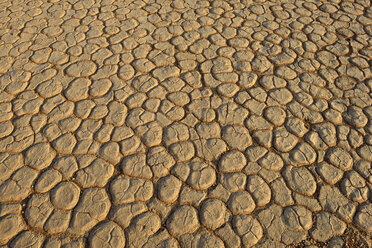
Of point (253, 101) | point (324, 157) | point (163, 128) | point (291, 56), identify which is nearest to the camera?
point (324, 157)

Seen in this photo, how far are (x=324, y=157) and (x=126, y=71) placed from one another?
1.76m

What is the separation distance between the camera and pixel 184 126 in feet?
8.42

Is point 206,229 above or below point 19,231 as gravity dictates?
below

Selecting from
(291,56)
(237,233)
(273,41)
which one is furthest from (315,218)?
(273,41)

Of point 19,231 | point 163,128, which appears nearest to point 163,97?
point 163,128

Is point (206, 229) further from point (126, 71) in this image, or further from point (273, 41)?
point (273, 41)

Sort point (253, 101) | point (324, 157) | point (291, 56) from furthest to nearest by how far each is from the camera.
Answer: point (291, 56) → point (253, 101) → point (324, 157)

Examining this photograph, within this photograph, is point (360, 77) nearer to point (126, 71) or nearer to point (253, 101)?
point (253, 101)

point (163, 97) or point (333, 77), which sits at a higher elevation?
point (163, 97)

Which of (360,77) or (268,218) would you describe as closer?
(268,218)

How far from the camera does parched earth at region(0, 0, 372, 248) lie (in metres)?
2.03

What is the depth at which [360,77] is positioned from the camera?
3.02 meters

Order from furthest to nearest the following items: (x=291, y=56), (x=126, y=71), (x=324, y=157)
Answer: (x=291, y=56) → (x=126, y=71) → (x=324, y=157)

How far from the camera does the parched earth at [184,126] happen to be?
2.03 meters
